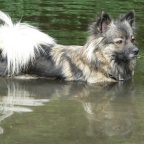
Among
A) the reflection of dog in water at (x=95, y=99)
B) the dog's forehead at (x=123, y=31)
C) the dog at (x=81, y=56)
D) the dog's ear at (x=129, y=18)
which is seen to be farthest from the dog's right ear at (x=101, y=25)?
the reflection of dog in water at (x=95, y=99)

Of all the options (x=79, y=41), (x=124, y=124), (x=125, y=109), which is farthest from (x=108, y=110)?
(x=79, y=41)

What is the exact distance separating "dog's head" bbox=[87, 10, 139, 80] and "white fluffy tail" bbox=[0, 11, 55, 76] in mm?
900

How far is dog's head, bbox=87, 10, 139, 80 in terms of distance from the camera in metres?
8.18

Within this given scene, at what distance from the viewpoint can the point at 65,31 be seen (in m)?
11.7

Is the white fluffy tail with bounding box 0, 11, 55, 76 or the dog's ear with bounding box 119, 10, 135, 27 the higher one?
the dog's ear with bounding box 119, 10, 135, 27

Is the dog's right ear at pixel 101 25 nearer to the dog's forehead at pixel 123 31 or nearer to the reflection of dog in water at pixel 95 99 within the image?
the dog's forehead at pixel 123 31

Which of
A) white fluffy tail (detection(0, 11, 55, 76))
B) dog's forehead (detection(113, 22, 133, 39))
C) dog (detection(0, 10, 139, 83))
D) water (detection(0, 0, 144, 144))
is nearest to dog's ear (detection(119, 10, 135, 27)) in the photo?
dog (detection(0, 10, 139, 83))

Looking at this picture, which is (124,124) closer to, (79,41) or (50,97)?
(50,97)

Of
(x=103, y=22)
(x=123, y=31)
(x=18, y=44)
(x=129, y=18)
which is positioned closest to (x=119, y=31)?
(x=123, y=31)

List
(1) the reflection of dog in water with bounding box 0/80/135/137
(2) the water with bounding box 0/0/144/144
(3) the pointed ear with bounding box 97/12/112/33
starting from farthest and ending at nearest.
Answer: (3) the pointed ear with bounding box 97/12/112/33
(1) the reflection of dog in water with bounding box 0/80/135/137
(2) the water with bounding box 0/0/144/144

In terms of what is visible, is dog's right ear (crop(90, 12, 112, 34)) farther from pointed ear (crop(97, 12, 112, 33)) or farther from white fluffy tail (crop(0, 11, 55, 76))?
white fluffy tail (crop(0, 11, 55, 76))

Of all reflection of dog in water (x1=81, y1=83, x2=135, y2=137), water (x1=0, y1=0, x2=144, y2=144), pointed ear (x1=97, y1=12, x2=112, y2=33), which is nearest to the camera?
water (x1=0, y1=0, x2=144, y2=144)

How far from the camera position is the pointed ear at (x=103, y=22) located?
8172mm

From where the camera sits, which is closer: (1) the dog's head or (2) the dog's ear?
(1) the dog's head
